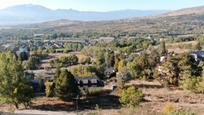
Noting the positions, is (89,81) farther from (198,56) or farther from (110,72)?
(198,56)

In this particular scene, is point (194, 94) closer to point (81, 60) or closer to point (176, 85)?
point (176, 85)

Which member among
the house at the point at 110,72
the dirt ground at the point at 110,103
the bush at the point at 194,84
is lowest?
the house at the point at 110,72

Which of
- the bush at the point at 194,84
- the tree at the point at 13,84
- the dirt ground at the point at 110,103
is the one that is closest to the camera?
the dirt ground at the point at 110,103

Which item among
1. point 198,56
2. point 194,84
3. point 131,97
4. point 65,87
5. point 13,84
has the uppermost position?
point 13,84

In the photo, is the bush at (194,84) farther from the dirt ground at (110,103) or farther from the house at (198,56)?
the house at (198,56)

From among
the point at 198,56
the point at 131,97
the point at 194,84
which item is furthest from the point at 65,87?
the point at 198,56

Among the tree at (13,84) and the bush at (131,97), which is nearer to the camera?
the bush at (131,97)

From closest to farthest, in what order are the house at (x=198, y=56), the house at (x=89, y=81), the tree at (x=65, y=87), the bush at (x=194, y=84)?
the tree at (x=65, y=87), the bush at (x=194, y=84), the house at (x=89, y=81), the house at (x=198, y=56)

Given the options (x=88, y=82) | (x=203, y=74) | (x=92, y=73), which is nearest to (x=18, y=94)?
(x=88, y=82)

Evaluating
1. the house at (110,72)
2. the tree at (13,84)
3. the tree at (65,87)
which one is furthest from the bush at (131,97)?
the house at (110,72)
